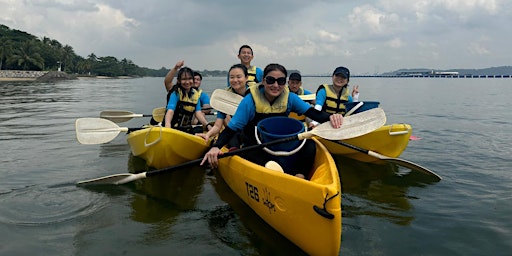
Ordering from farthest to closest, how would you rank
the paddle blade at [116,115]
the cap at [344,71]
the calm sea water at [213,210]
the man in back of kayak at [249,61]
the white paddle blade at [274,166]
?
the paddle blade at [116,115] < the man in back of kayak at [249,61] < the cap at [344,71] < the white paddle blade at [274,166] < the calm sea water at [213,210]

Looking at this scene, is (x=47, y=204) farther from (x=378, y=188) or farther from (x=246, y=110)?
(x=378, y=188)

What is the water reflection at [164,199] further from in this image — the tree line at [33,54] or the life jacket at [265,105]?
the tree line at [33,54]

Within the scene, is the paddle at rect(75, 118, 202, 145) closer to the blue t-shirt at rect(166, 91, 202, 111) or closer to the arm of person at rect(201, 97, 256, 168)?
the blue t-shirt at rect(166, 91, 202, 111)

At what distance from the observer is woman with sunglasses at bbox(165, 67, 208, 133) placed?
604 cm

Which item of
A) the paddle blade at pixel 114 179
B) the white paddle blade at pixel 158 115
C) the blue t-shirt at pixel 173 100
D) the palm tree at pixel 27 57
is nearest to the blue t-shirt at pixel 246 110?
the paddle blade at pixel 114 179

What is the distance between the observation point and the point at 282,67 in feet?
12.5

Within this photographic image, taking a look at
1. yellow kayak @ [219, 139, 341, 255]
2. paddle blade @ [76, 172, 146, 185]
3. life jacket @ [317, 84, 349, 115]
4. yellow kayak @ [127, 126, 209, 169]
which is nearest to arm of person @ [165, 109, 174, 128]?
yellow kayak @ [127, 126, 209, 169]

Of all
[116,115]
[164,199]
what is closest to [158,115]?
[116,115]

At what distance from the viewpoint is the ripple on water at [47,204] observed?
12.6 ft

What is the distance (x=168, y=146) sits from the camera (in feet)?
16.3

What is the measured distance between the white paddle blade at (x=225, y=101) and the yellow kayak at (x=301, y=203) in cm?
144

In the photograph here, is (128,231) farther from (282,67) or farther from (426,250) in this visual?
(426,250)

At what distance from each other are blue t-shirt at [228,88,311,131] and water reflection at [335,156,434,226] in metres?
1.43

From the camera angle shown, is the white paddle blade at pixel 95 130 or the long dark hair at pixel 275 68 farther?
the white paddle blade at pixel 95 130
